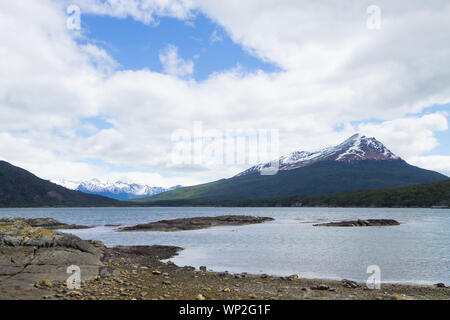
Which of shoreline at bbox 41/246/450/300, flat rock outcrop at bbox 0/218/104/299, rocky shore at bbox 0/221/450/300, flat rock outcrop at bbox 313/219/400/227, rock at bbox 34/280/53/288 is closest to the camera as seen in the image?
rock at bbox 34/280/53/288

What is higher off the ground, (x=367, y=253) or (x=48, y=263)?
(x=48, y=263)

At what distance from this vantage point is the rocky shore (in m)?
18.6

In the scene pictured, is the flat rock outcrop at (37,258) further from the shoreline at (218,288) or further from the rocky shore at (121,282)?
the shoreline at (218,288)

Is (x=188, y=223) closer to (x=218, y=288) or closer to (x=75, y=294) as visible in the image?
(x=218, y=288)

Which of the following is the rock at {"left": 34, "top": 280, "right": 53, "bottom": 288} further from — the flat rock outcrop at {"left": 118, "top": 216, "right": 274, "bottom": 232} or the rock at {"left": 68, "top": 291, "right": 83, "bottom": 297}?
the flat rock outcrop at {"left": 118, "top": 216, "right": 274, "bottom": 232}

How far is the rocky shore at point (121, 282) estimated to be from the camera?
1862 cm

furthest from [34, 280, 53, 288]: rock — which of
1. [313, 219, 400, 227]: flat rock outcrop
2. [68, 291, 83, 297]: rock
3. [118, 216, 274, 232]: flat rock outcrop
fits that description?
[313, 219, 400, 227]: flat rock outcrop
